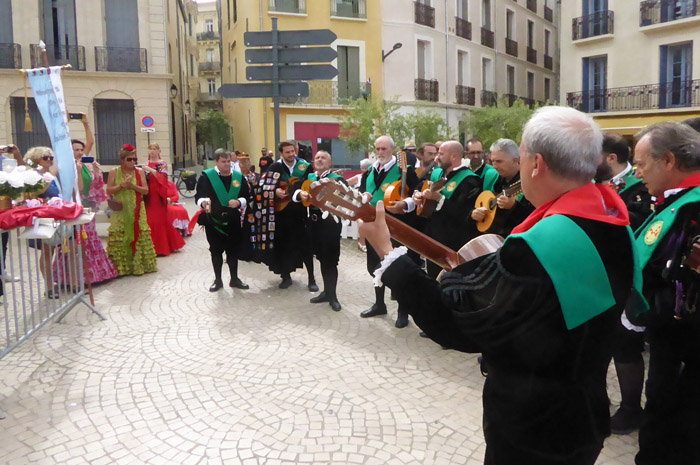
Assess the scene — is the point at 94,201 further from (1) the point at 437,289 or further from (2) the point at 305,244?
(1) the point at 437,289

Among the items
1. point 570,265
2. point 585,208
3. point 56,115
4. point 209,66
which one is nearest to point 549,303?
point 570,265

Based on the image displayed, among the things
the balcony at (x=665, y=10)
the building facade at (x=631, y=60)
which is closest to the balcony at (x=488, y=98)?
the building facade at (x=631, y=60)

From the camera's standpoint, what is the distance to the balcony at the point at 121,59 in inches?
844

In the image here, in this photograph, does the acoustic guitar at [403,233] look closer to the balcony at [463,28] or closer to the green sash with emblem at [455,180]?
the green sash with emblem at [455,180]

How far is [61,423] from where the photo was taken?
12.6 ft

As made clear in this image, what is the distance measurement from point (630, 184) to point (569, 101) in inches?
838

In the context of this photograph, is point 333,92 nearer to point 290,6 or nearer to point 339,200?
point 290,6

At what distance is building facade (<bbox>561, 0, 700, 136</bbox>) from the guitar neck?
2117 centimetres

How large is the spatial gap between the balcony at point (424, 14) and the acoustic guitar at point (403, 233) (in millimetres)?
24511

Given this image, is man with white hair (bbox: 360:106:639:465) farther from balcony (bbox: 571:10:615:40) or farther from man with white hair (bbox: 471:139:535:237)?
balcony (bbox: 571:10:615:40)

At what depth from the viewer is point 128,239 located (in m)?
8.67

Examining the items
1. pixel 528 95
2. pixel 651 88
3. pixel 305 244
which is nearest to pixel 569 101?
pixel 651 88

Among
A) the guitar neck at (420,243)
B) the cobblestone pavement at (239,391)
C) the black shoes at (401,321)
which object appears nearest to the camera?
the guitar neck at (420,243)

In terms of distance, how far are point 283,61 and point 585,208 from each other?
24.0 ft
